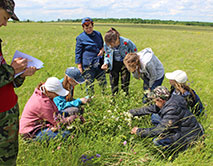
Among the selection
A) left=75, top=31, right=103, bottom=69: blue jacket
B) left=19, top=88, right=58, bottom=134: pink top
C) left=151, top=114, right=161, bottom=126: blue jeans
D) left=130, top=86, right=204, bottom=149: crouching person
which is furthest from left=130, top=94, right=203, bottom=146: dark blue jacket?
left=75, top=31, right=103, bottom=69: blue jacket

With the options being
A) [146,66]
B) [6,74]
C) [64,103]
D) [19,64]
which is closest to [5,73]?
[6,74]

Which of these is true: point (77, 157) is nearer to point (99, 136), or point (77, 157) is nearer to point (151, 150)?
point (99, 136)

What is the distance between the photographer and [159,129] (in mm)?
2553

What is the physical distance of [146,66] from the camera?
348 cm

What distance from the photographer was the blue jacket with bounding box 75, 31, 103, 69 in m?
4.29

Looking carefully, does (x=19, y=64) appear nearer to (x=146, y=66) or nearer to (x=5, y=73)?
(x=5, y=73)

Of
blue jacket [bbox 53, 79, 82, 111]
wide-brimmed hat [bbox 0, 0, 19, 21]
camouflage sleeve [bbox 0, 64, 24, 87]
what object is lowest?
blue jacket [bbox 53, 79, 82, 111]

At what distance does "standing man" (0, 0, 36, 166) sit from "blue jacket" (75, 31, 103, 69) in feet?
8.27

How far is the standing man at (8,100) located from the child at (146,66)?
1930 millimetres

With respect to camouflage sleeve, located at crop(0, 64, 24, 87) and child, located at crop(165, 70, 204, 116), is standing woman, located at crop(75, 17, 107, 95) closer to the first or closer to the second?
child, located at crop(165, 70, 204, 116)

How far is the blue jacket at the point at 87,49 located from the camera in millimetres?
4288

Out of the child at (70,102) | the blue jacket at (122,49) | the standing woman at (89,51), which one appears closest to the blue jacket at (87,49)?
the standing woman at (89,51)

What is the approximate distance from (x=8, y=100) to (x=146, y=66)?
2480 mm

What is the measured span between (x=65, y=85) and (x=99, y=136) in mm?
1100
